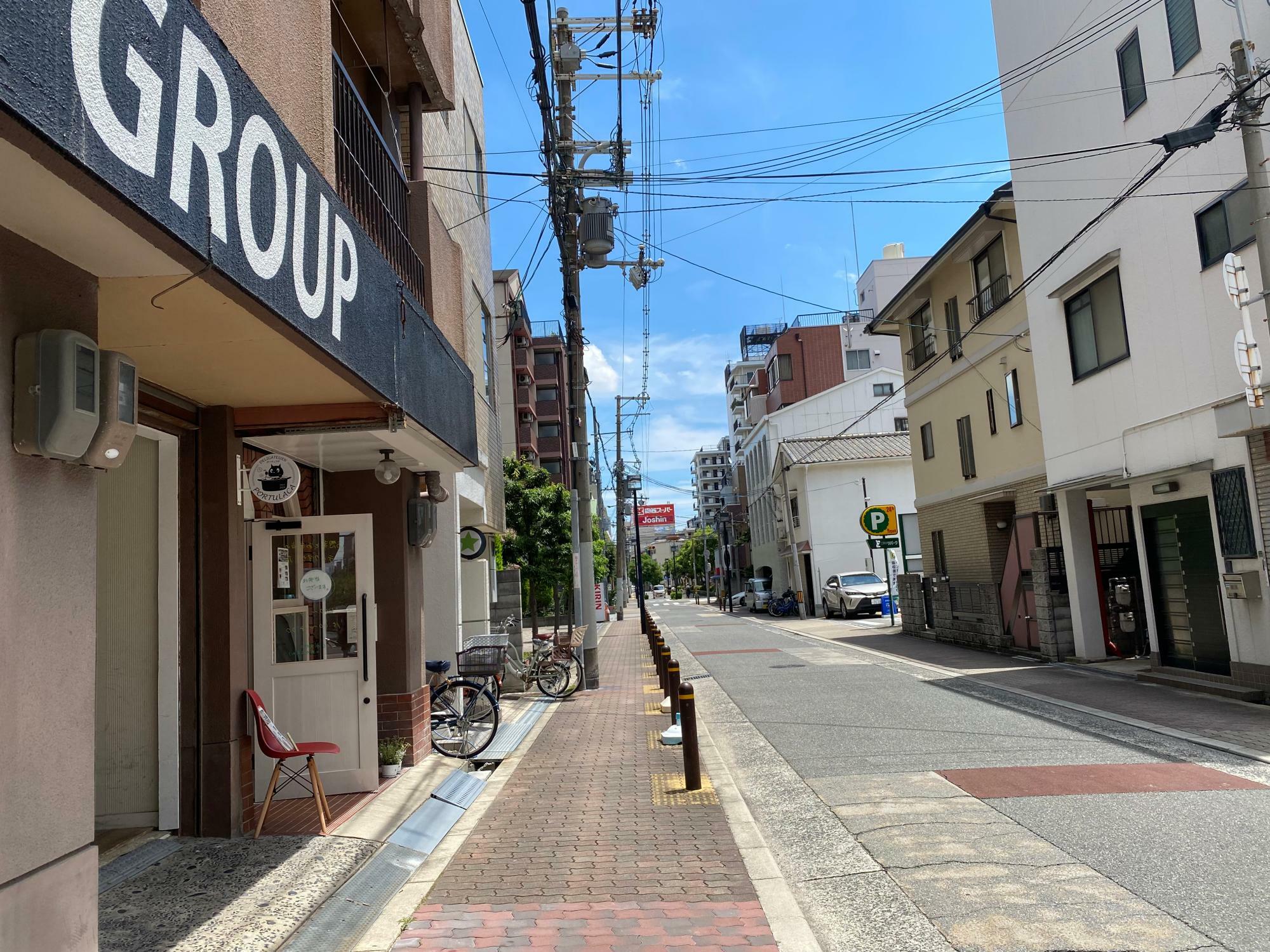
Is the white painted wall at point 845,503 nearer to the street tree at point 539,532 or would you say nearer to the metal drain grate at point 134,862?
the street tree at point 539,532

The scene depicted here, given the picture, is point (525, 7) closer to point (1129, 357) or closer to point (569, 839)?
point (569, 839)

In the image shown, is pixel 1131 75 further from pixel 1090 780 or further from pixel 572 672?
pixel 572 672

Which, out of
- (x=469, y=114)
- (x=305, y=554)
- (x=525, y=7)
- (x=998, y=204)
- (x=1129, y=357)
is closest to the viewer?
(x=305, y=554)

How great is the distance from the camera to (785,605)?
4322 cm

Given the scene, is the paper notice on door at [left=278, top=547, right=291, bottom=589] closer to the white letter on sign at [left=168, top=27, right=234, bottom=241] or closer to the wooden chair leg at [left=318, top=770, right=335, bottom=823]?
the wooden chair leg at [left=318, top=770, right=335, bottom=823]

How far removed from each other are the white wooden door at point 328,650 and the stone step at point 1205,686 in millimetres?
10214

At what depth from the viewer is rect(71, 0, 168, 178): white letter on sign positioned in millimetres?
2998

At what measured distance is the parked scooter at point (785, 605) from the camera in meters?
43.1

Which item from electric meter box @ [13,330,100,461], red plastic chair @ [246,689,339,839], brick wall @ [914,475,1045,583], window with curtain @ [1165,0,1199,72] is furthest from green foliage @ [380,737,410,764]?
brick wall @ [914,475,1045,583]

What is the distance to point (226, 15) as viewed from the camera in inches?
182

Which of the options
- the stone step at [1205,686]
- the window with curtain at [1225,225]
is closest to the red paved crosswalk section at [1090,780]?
the stone step at [1205,686]

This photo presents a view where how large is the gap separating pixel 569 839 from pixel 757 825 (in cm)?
144

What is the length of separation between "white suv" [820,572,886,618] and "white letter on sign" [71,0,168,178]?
33186 mm

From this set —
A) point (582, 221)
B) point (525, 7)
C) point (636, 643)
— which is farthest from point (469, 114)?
point (636, 643)
